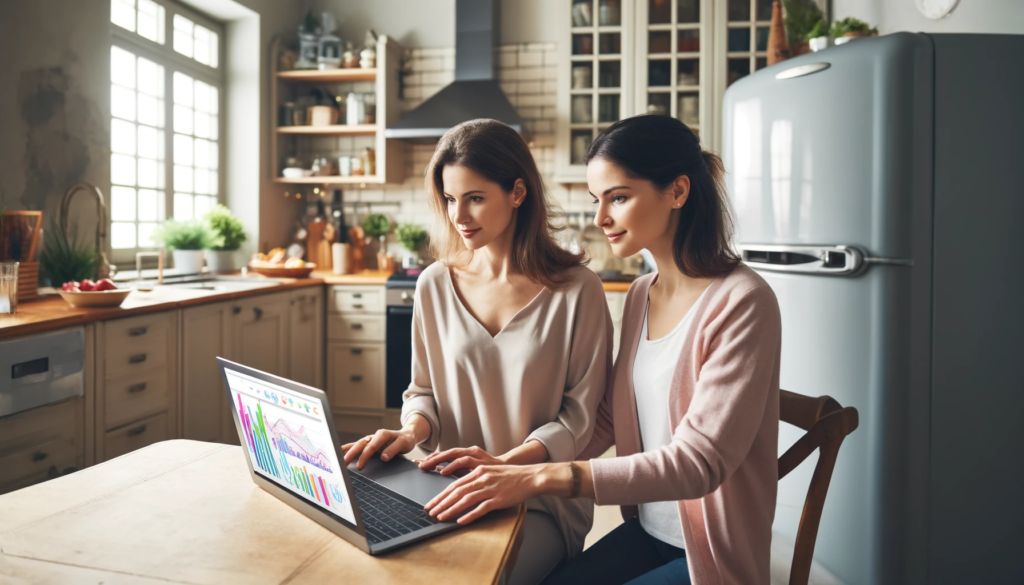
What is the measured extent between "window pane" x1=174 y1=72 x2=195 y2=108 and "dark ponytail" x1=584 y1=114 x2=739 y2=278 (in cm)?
362

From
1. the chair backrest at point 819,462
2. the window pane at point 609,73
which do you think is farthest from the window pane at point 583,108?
the chair backrest at point 819,462

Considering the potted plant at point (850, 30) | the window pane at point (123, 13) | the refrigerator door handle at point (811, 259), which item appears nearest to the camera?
the refrigerator door handle at point (811, 259)

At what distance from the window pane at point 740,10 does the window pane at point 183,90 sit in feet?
10.6

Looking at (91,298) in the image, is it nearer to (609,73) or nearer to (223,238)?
(223,238)

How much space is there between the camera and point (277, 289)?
3.74 m

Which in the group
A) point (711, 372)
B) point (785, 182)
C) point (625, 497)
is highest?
point (785, 182)

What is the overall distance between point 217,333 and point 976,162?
2.93 m

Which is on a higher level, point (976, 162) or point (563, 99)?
point (563, 99)

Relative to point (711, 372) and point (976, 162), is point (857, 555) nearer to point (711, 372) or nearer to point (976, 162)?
point (976, 162)

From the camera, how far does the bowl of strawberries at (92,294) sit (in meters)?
2.49

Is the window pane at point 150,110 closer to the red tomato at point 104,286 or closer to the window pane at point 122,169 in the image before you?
the window pane at point 122,169

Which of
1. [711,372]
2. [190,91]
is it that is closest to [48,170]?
[190,91]

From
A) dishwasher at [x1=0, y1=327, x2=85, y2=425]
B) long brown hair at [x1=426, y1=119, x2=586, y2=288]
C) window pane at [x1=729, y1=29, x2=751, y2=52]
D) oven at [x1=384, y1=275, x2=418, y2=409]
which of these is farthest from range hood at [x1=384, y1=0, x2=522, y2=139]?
long brown hair at [x1=426, y1=119, x2=586, y2=288]

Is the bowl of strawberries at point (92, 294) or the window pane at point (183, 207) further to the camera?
the window pane at point (183, 207)
